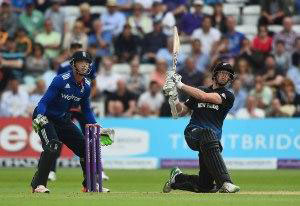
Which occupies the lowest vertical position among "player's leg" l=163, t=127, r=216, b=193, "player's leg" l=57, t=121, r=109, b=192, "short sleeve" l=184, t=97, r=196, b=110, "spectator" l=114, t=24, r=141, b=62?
"player's leg" l=163, t=127, r=216, b=193

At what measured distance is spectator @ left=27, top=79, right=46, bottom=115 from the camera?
2003cm

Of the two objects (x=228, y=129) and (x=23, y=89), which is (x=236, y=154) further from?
(x=23, y=89)

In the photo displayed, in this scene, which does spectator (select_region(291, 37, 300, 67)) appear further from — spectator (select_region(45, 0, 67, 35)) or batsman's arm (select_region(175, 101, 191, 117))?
batsman's arm (select_region(175, 101, 191, 117))

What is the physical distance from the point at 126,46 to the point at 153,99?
1934mm

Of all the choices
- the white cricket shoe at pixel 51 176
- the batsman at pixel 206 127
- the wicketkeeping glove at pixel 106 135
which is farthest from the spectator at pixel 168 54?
the batsman at pixel 206 127

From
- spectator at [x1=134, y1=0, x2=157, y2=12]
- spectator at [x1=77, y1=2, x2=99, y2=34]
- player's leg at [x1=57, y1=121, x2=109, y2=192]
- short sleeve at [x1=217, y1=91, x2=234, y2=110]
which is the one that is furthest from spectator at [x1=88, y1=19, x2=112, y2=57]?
short sleeve at [x1=217, y1=91, x2=234, y2=110]

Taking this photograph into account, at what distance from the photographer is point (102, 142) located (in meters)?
12.1

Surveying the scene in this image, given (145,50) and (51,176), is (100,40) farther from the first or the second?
(51,176)

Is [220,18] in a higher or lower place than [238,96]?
higher

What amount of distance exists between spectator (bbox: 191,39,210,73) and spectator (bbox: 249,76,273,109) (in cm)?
138

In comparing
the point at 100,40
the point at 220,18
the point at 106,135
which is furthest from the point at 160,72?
the point at 106,135

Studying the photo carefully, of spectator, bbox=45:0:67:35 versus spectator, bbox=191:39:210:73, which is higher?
spectator, bbox=45:0:67:35

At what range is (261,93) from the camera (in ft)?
66.1

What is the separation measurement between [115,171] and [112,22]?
5.05m
